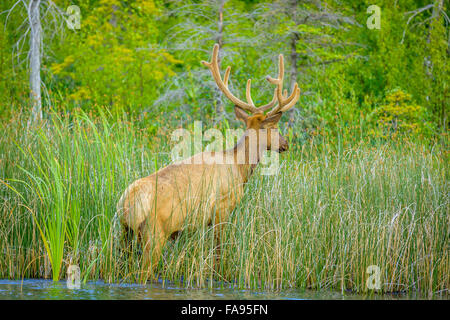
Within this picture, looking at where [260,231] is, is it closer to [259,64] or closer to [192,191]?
[192,191]

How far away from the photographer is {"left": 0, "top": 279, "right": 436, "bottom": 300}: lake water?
229 inches

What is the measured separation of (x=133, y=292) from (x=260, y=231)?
5.05ft

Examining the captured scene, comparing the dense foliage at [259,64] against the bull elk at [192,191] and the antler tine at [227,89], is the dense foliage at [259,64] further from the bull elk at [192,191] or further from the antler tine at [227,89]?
the bull elk at [192,191]

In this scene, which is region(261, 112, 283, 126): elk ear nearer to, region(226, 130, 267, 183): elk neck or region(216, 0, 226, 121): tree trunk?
region(226, 130, 267, 183): elk neck

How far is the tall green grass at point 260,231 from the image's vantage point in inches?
253

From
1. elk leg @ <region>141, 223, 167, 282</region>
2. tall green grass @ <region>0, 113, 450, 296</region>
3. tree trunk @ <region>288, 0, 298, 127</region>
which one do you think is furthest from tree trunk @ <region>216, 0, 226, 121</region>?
elk leg @ <region>141, 223, 167, 282</region>

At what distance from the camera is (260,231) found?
6867mm

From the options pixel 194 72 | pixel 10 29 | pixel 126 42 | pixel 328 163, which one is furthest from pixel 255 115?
pixel 10 29

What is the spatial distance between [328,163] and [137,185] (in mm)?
2736

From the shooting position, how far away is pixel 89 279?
650cm

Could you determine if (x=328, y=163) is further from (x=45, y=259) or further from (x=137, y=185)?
(x=45, y=259)

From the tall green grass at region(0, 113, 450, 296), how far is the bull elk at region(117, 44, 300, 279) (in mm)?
145

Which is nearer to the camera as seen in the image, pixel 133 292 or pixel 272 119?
pixel 133 292

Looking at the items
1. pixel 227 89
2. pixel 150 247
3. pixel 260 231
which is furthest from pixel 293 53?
pixel 150 247
